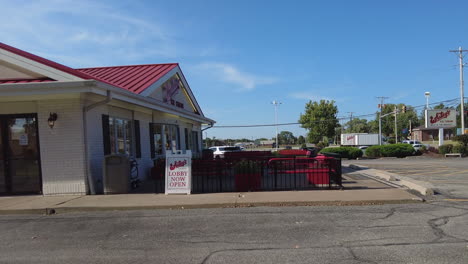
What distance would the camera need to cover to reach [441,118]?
37125mm

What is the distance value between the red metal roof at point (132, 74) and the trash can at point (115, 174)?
10.7 feet

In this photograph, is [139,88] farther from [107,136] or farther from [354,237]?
[354,237]

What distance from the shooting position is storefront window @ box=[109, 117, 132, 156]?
36.7 feet

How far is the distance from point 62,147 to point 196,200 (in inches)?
163

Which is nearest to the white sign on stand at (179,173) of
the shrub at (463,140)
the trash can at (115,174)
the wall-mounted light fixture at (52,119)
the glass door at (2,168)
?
the trash can at (115,174)

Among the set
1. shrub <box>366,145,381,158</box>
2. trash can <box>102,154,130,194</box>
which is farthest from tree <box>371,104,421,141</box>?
trash can <box>102,154,130,194</box>

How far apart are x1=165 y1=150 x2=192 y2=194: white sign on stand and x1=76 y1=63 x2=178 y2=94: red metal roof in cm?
381

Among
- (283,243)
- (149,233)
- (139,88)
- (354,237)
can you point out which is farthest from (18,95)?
(354,237)

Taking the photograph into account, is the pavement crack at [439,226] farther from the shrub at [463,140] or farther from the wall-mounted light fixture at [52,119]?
the shrub at [463,140]

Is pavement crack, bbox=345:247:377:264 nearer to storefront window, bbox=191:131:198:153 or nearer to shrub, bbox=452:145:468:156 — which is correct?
storefront window, bbox=191:131:198:153

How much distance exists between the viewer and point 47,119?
31.1 feet

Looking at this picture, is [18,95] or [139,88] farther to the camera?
[139,88]

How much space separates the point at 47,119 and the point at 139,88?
3.83 meters

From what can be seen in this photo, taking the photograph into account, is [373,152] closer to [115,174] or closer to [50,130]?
[115,174]
